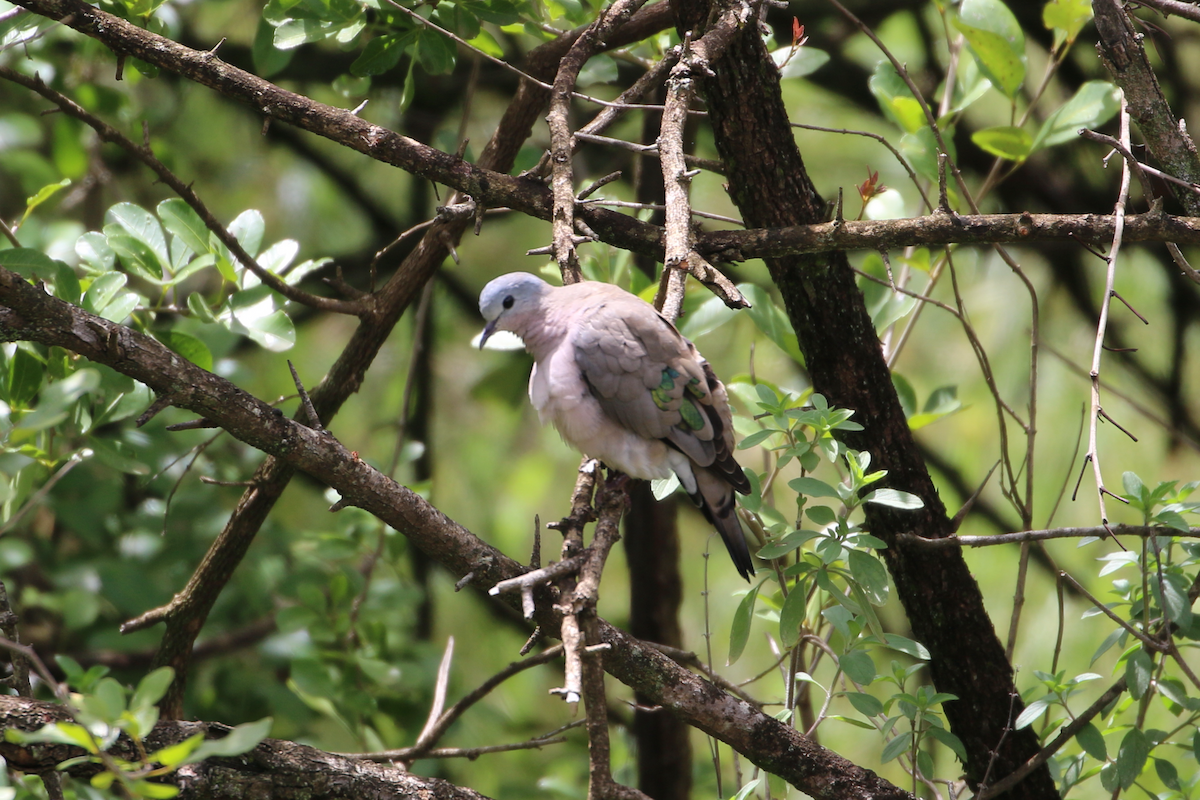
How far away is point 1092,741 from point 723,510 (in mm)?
925

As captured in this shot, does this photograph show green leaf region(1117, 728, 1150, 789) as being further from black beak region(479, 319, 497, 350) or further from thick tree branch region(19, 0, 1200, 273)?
black beak region(479, 319, 497, 350)

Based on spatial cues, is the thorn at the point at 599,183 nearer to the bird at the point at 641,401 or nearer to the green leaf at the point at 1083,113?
the bird at the point at 641,401

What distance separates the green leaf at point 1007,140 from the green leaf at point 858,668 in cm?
136

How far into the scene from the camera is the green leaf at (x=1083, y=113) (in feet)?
8.38

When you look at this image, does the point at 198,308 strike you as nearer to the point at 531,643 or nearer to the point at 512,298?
the point at 512,298

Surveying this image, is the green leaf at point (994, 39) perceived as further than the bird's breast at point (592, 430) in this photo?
Yes

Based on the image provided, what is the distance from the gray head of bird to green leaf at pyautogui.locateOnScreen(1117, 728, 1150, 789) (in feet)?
5.43

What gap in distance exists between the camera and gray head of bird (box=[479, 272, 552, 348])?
8.19 feet

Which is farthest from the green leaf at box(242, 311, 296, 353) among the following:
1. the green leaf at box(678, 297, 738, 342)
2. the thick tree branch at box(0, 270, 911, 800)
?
the green leaf at box(678, 297, 738, 342)

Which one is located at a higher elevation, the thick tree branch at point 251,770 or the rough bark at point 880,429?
the rough bark at point 880,429

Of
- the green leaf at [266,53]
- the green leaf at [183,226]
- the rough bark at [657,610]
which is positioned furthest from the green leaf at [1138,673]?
the green leaf at [266,53]

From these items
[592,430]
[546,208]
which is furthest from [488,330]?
[592,430]

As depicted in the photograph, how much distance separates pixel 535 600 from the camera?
1.90 m

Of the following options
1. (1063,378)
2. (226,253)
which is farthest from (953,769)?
(226,253)
